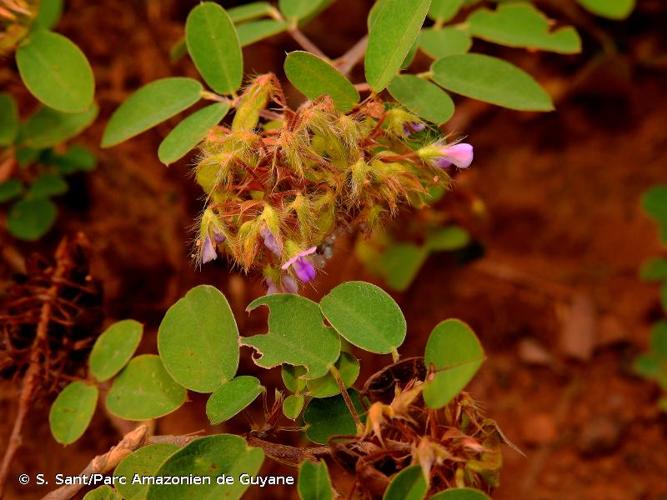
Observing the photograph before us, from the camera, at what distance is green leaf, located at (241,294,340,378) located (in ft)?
4.77

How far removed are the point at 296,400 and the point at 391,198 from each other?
42 cm

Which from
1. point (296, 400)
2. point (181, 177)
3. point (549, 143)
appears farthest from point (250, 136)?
point (549, 143)

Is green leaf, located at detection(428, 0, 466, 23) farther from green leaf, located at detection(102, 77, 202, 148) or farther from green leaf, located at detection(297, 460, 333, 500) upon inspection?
green leaf, located at detection(297, 460, 333, 500)

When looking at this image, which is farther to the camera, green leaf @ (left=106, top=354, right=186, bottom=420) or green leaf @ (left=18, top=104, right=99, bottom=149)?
green leaf @ (left=18, top=104, right=99, bottom=149)

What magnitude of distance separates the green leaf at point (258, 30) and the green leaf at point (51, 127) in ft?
1.56

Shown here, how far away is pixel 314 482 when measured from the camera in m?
1.29

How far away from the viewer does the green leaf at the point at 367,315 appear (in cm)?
144

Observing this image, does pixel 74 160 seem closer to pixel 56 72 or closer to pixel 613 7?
pixel 56 72

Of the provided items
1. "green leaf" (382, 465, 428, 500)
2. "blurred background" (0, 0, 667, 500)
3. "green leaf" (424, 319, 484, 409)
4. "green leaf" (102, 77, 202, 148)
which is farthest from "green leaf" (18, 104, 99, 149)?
"green leaf" (382, 465, 428, 500)

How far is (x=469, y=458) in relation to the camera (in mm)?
1294

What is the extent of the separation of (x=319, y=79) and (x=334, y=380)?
1.97 feet

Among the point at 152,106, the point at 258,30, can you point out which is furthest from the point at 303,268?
the point at 258,30

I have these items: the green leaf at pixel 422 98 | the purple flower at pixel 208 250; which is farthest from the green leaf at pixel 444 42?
the purple flower at pixel 208 250

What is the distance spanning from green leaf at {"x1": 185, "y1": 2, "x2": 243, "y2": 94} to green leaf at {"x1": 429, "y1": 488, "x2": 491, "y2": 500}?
39.0 inches
